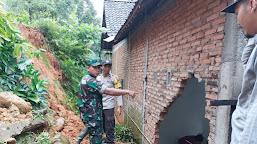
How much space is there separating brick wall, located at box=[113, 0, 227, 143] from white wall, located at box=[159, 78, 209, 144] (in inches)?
51.5

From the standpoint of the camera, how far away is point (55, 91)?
554cm

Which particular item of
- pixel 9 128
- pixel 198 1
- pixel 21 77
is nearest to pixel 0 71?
pixel 21 77

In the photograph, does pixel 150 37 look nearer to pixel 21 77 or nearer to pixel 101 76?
pixel 101 76

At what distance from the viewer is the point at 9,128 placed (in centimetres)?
276

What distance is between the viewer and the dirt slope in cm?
424

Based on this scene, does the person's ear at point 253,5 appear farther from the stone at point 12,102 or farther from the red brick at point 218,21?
the stone at point 12,102

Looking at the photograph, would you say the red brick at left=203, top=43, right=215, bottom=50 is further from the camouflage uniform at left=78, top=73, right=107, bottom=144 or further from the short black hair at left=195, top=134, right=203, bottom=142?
the short black hair at left=195, top=134, right=203, bottom=142

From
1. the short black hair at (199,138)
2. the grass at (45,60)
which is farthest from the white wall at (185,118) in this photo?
the grass at (45,60)

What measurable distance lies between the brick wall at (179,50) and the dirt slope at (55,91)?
1727 mm

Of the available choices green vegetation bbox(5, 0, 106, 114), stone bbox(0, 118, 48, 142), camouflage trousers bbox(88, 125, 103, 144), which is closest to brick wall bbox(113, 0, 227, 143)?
camouflage trousers bbox(88, 125, 103, 144)

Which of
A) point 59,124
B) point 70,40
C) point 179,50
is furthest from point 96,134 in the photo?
point 70,40

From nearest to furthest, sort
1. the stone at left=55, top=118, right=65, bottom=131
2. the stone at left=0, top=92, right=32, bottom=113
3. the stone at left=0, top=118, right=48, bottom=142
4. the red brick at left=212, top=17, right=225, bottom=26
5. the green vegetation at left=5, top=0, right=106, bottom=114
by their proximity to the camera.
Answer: the red brick at left=212, top=17, right=225, bottom=26
the stone at left=0, top=118, right=48, bottom=142
the stone at left=0, top=92, right=32, bottom=113
the stone at left=55, top=118, right=65, bottom=131
the green vegetation at left=5, top=0, right=106, bottom=114

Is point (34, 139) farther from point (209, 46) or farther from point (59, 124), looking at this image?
point (209, 46)

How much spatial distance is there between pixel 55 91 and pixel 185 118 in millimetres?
4224
